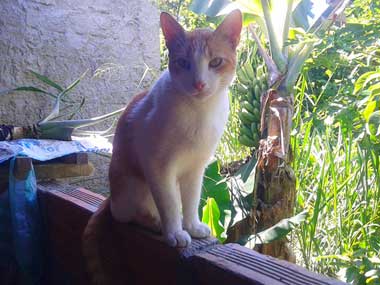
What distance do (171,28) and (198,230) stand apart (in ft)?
1.64

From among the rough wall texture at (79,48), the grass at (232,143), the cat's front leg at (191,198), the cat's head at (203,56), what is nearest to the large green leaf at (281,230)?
the cat's front leg at (191,198)

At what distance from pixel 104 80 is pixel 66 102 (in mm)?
223

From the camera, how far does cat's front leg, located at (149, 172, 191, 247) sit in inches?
42.1

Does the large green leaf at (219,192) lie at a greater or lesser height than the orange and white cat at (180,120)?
lesser

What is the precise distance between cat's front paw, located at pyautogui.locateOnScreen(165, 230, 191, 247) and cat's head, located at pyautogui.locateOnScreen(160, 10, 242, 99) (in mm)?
319

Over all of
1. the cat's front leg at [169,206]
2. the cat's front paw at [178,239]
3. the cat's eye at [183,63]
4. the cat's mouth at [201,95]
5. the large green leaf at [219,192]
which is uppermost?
the cat's eye at [183,63]

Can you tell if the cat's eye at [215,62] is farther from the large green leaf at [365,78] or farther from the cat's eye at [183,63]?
the large green leaf at [365,78]

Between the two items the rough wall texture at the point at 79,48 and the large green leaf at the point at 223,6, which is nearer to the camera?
the large green leaf at the point at 223,6

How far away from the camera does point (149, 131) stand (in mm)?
1090

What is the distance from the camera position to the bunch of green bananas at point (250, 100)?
1.87 meters

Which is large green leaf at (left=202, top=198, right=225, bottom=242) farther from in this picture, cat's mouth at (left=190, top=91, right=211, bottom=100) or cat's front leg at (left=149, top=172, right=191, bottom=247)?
cat's mouth at (left=190, top=91, right=211, bottom=100)

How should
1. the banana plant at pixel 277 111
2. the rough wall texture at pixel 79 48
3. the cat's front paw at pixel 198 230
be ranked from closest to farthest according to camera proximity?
1. the cat's front paw at pixel 198 230
2. the banana plant at pixel 277 111
3. the rough wall texture at pixel 79 48

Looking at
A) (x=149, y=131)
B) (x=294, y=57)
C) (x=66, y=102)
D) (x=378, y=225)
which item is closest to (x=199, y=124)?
(x=149, y=131)

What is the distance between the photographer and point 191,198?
3.99 feet
